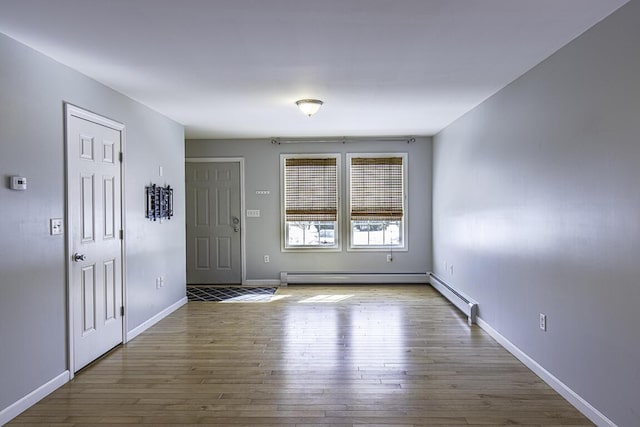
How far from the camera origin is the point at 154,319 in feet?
16.1

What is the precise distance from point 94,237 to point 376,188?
14.9 feet

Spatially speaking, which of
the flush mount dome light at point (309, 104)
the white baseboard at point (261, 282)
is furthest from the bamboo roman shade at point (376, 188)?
the flush mount dome light at point (309, 104)

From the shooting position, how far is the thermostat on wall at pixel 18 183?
2.77m

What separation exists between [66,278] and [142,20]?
2031 millimetres

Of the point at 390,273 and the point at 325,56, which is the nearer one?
the point at 325,56

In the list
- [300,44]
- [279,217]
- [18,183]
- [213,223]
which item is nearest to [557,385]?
[300,44]

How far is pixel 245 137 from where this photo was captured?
7.01 metres

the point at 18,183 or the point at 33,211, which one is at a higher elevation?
the point at 18,183

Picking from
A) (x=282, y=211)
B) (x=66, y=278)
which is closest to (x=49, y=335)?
(x=66, y=278)

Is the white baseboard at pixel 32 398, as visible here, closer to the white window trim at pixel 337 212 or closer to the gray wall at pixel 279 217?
the gray wall at pixel 279 217

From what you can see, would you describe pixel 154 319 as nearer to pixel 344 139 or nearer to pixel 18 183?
pixel 18 183

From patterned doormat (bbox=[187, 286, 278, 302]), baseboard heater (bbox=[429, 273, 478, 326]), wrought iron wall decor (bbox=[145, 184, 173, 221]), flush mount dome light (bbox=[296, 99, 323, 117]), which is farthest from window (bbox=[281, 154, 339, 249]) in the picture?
flush mount dome light (bbox=[296, 99, 323, 117])

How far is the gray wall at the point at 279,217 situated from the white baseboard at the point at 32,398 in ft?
13.3

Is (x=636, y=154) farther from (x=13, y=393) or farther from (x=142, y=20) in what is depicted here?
(x=13, y=393)
